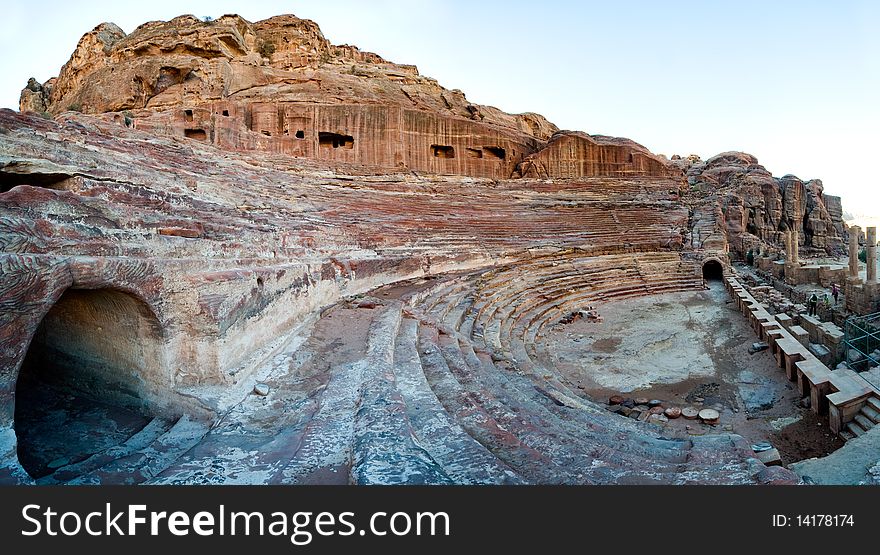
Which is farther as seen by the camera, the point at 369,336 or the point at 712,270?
the point at 712,270

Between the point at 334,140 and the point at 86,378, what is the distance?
62.2 feet

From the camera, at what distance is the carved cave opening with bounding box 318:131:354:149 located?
2089 centimetres

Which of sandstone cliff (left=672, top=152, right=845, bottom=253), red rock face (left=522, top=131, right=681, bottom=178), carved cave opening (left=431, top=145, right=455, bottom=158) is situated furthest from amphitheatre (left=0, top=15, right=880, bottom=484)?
sandstone cliff (left=672, top=152, right=845, bottom=253)

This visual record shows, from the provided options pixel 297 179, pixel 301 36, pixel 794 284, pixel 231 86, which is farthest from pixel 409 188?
pixel 301 36

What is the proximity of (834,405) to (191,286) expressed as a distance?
7.05 meters

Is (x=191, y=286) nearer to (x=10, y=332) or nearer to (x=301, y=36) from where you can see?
(x=10, y=332)

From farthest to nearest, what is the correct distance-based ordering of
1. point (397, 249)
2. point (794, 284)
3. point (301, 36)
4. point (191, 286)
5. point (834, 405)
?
point (301, 36), point (794, 284), point (397, 249), point (834, 405), point (191, 286)

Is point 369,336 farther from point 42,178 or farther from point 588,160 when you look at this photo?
point 588,160

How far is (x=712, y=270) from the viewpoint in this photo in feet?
58.2

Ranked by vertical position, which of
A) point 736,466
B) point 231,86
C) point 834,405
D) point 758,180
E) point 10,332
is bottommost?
point 834,405

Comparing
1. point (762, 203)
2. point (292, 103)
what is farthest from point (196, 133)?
point (762, 203)

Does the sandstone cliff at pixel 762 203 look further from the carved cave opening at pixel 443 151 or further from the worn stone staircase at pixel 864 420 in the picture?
the worn stone staircase at pixel 864 420

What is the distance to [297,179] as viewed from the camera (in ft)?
45.9

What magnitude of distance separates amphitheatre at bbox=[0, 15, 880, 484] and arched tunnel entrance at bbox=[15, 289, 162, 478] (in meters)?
0.02
